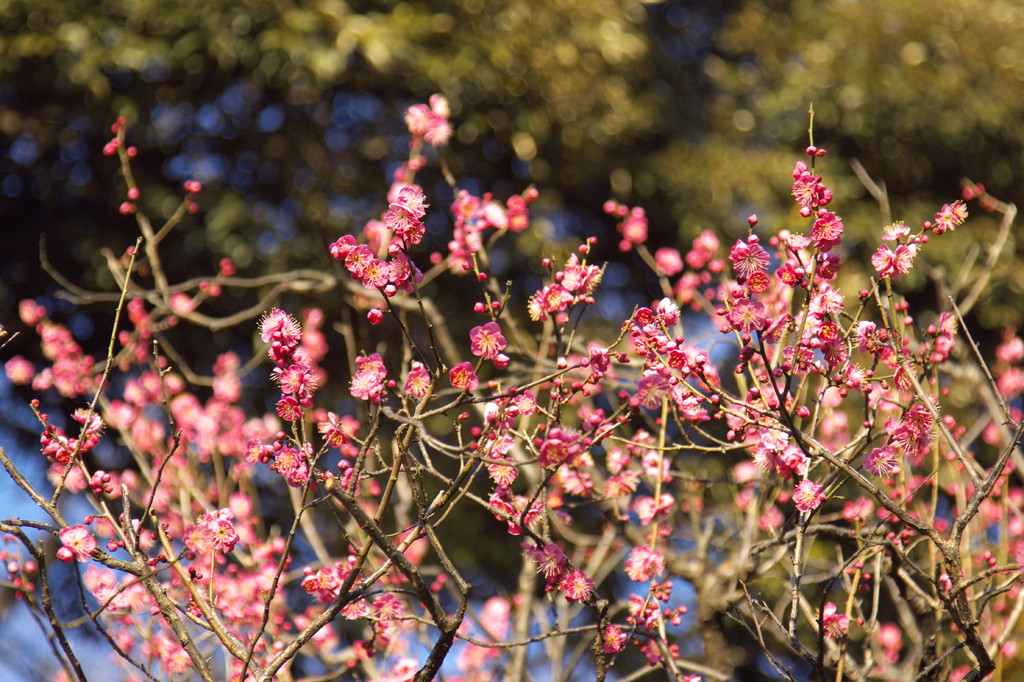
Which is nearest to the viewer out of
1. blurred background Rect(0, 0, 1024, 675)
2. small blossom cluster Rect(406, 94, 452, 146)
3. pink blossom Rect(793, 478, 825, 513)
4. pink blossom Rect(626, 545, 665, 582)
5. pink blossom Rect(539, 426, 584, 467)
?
pink blossom Rect(539, 426, 584, 467)

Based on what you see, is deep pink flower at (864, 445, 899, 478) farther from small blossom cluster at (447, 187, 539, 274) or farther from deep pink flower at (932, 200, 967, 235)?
small blossom cluster at (447, 187, 539, 274)

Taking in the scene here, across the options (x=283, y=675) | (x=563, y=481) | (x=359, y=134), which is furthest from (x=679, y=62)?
(x=283, y=675)

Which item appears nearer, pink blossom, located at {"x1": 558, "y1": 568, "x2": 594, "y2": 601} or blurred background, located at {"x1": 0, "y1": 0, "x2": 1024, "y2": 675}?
pink blossom, located at {"x1": 558, "y1": 568, "x2": 594, "y2": 601}

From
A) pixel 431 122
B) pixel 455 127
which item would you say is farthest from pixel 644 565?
pixel 455 127

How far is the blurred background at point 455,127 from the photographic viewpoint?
372 cm

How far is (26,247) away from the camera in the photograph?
384 centimetres

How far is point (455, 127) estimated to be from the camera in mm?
4121

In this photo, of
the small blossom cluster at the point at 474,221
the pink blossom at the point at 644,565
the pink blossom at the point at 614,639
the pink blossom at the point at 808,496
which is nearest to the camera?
the pink blossom at the point at 808,496

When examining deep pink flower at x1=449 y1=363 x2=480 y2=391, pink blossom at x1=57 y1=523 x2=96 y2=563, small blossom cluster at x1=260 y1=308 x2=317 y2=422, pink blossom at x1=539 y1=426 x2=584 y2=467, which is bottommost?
pink blossom at x1=539 y1=426 x2=584 y2=467

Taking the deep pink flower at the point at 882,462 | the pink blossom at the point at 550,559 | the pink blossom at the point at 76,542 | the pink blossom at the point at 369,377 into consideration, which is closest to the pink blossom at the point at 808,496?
the deep pink flower at the point at 882,462

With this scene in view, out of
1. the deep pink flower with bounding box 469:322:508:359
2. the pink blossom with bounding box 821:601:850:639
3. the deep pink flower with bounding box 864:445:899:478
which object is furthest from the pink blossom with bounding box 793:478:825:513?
the deep pink flower with bounding box 469:322:508:359

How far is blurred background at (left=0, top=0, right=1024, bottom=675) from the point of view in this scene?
146 inches

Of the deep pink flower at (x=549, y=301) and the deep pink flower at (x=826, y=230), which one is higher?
the deep pink flower at (x=549, y=301)

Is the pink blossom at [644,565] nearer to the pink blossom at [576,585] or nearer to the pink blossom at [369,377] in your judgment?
the pink blossom at [576,585]
